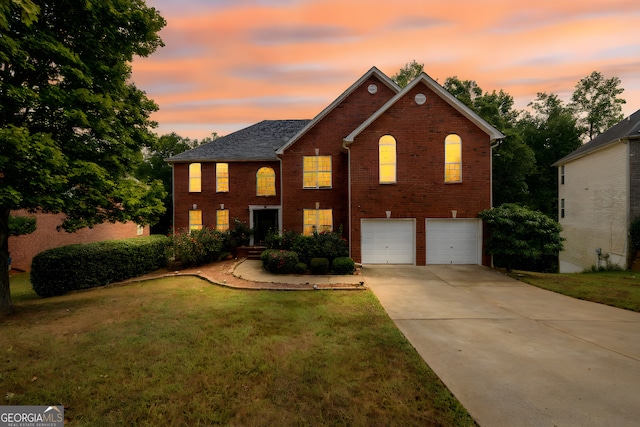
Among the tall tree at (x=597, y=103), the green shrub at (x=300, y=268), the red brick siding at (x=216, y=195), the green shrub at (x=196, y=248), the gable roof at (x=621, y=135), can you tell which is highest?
the tall tree at (x=597, y=103)

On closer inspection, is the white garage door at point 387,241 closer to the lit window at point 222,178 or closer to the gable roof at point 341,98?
the gable roof at point 341,98

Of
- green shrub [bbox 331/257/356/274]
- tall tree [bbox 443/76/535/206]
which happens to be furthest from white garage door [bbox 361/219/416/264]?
tall tree [bbox 443/76/535/206]

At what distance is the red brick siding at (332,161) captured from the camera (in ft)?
51.7

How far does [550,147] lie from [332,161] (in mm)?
29823

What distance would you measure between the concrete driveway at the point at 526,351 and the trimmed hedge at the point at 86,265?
36.7ft

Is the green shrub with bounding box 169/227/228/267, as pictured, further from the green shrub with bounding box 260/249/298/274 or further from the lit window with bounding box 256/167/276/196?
the lit window with bounding box 256/167/276/196

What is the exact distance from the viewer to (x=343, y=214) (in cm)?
1584

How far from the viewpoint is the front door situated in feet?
59.3

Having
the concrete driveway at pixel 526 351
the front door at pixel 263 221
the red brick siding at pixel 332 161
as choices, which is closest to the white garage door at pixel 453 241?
the concrete driveway at pixel 526 351

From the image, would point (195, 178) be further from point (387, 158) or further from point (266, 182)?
point (387, 158)

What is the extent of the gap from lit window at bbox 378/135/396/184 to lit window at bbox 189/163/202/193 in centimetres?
1250

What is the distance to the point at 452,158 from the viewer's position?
44.5ft

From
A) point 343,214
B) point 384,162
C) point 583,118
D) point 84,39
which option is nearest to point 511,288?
point 384,162

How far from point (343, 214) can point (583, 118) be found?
34.8 meters
